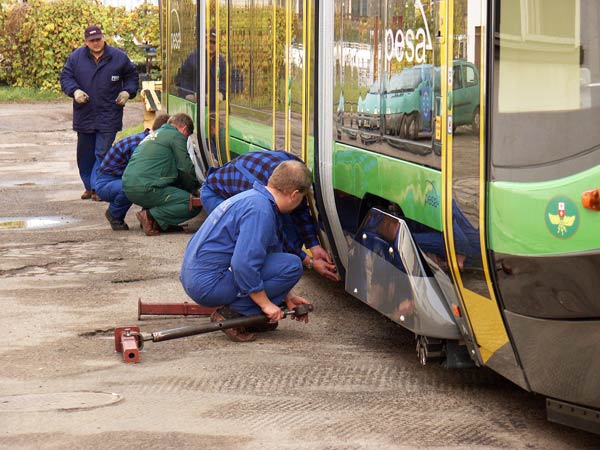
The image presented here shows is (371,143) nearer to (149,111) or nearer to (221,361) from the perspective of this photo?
(221,361)

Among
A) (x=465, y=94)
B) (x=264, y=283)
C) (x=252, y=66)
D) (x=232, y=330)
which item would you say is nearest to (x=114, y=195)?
(x=252, y=66)

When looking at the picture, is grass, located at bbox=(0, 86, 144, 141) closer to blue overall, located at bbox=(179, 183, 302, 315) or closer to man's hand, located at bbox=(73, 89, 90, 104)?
man's hand, located at bbox=(73, 89, 90, 104)

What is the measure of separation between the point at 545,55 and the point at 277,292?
2.59 m

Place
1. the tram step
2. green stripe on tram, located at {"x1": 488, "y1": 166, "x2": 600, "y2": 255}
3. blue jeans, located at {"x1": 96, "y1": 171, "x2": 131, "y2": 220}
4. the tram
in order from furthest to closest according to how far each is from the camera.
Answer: blue jeans, located at {"x1": 96, "y1": 171, "x2": 131, "y2": 220}
the tram step
the tram
green stripe on tram, located at {"x1": 488, "y1": 166, "x2": 600, "y2": 255}

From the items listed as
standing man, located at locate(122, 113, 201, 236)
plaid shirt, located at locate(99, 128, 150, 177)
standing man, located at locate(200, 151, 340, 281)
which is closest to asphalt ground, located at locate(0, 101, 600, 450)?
standing man, located at locate(200, 151, 340, 281)

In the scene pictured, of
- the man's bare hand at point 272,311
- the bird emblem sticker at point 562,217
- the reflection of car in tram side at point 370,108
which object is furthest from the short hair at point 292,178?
the bird emblem sticker at point 562,217

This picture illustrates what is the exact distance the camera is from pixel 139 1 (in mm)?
32438

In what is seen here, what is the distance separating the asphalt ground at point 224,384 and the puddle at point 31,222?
213cm

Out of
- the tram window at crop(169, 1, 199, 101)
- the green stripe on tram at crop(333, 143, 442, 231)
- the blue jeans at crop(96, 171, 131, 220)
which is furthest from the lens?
the tram window at crop(169, 1, 199, 101)

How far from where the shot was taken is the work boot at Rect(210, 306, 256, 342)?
267 inches

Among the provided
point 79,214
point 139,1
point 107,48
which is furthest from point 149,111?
point 139,1

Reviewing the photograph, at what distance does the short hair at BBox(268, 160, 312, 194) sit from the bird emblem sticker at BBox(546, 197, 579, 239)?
2.18 metres

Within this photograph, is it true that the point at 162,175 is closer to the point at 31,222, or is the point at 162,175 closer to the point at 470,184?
the point at 31,222

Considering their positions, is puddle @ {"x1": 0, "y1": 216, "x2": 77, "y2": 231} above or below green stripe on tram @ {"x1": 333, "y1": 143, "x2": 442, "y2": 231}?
below
